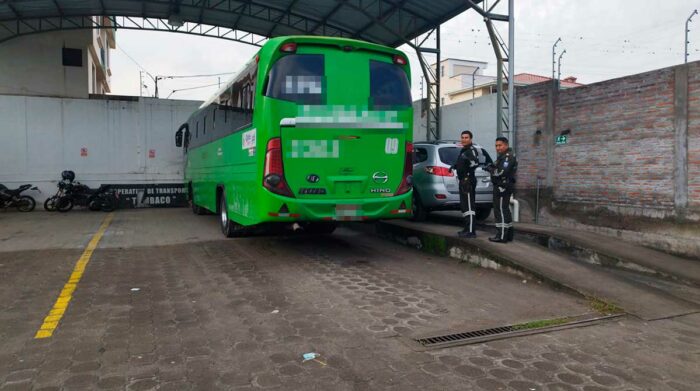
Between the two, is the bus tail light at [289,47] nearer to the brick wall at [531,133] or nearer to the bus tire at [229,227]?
the bus tire at [229,227]

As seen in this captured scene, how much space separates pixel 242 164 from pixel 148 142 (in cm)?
1195

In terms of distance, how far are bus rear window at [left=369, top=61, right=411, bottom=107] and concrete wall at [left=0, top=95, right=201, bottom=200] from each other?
Answer: 13.4 meters

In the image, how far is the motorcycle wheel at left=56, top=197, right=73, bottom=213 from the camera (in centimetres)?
1625

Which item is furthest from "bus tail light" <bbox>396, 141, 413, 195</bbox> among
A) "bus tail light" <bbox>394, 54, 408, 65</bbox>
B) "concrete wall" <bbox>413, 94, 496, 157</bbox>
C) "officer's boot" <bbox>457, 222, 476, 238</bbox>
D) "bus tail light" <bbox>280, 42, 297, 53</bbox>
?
"concrete wall" <bbox>413, 94, 496, 157</bbox>

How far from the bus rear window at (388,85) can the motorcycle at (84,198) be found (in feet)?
42.6

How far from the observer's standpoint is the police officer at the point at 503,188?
7746 millimetres

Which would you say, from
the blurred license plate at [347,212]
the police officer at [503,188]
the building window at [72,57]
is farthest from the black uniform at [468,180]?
the building window at [72,57]

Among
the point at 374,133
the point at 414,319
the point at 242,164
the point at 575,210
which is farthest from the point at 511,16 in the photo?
the point at 414,319

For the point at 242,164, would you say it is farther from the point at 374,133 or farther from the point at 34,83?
the point at 34,83

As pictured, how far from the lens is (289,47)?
6.96m

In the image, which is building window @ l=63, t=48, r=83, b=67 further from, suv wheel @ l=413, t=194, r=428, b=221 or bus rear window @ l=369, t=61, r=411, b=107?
bus rear window @ l=369, t=61, r=411, b=107

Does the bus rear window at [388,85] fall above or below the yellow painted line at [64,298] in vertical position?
above

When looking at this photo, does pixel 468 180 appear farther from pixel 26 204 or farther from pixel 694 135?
pixel 26 204

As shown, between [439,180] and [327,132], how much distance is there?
377 cm
